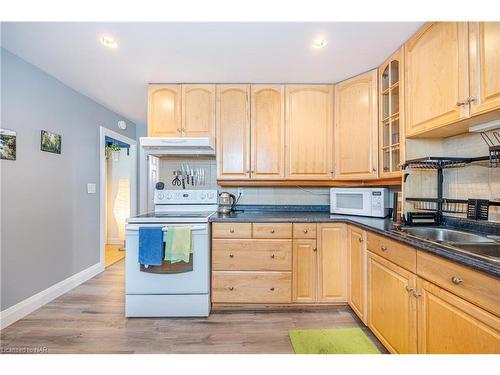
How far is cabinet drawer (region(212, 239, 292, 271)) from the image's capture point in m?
2.33

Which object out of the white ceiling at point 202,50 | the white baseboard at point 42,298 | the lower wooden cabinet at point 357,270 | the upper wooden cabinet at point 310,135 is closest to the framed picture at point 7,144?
the white ceiling at point 202,50

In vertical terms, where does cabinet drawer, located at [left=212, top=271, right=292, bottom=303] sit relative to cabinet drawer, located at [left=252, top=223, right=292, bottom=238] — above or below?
below

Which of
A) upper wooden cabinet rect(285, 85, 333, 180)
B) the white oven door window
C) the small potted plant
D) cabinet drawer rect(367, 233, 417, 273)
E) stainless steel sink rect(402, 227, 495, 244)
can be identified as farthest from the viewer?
the small potted plant

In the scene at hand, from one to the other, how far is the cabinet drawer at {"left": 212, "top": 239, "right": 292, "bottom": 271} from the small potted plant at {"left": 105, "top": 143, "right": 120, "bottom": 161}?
2922 mm

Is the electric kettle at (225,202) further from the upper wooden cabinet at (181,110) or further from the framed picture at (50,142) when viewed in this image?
the framed picture at (50,142)

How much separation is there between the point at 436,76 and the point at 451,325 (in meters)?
1.47

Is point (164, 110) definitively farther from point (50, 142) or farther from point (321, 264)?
point (321, 264)

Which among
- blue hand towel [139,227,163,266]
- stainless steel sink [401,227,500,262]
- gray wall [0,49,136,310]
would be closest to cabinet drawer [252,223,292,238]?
blue hand towel [139,227,163,266]

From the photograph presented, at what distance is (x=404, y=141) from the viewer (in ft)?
6.62

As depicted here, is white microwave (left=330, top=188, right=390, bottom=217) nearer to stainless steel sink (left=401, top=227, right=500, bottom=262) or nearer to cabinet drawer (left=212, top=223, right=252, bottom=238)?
stainless steel sink (left=401, top=227, right=500, bottom=262)

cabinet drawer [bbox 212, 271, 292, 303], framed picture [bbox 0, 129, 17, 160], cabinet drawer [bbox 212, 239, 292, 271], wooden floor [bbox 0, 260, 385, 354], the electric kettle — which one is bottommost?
wooden floor [bbox 0, 260, 385, 354]

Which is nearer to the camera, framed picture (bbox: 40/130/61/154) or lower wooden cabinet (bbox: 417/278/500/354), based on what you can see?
lower wooden cabinet (bbox: 417/278/500/354)

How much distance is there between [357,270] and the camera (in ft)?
7.00
